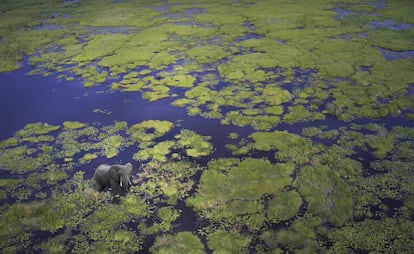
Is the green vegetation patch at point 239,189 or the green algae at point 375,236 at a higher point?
the green vegetation patch at point 239,189

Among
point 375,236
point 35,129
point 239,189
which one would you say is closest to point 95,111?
point 35,129

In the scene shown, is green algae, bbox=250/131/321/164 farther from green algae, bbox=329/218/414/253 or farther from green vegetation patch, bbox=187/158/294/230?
green algae, bbox=329/218/414/253

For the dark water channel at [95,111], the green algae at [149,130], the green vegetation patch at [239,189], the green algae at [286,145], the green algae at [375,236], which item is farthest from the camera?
the green algae at [149,130]

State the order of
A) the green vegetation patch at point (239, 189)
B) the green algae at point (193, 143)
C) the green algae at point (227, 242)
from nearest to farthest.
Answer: the green algae at point (227, 242) < the green vegetation patch at point (239, 189) < the green algae at point (193, 143)

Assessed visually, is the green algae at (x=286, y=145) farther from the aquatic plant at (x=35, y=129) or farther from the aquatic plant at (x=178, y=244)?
the aquatic plant at (x=35, y=129)

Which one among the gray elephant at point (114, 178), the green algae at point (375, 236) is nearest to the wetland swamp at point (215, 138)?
the green algae at point (375, 236)

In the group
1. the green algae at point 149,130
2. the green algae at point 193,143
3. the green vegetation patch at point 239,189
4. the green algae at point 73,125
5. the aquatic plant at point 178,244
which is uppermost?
the green algae at point 73,125

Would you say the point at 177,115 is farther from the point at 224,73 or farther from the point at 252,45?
the point at 252,45
